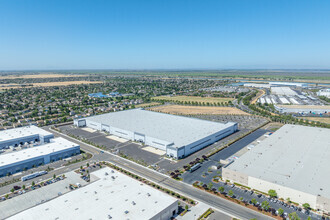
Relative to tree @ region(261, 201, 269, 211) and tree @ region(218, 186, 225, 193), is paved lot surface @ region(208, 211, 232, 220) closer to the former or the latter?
tree @ region(218, 186, 225, 193)

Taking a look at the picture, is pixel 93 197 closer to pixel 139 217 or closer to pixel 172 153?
pixel 139 217

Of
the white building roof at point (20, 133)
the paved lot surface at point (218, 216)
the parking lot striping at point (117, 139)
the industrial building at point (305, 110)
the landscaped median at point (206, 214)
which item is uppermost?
the white building roof at point (20, 133)

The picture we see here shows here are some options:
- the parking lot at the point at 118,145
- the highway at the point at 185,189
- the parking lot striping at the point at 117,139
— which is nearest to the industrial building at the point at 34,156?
the highway at the point at 185,189

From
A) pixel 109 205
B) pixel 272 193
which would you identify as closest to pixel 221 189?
pixel 272 193

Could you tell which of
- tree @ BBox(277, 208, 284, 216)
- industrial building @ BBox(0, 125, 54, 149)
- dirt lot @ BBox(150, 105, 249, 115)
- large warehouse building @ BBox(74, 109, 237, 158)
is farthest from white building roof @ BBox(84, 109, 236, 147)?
tree @ BBox(277, 208, 284, 216)

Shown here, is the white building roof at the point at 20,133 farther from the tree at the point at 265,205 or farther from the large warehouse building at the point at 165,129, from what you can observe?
the tree at the point at 265,205

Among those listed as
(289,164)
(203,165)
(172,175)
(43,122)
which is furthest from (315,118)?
(43,122)
